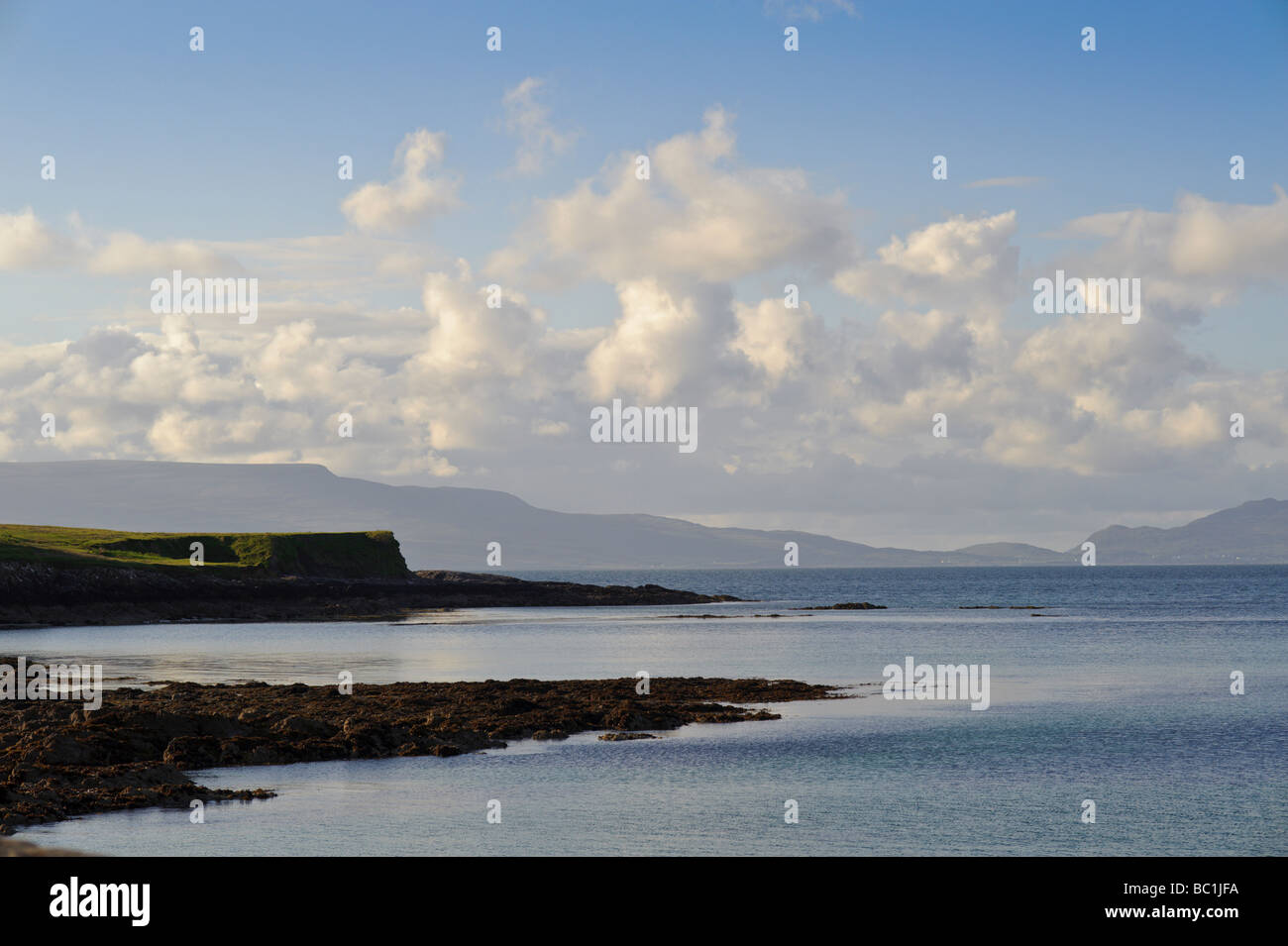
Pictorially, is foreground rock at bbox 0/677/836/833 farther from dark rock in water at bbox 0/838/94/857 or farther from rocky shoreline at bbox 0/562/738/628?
rocky shoreline at bbox 0/562/738/628

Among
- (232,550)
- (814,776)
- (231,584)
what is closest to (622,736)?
(814,776)

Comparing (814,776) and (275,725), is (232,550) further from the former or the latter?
(814,776)

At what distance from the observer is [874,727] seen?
39.2m

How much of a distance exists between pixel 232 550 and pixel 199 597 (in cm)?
2888

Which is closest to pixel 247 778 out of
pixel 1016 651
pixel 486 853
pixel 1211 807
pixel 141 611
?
pixel 486 853

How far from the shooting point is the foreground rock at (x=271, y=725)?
26469mm

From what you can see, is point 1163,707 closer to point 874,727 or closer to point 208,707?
point 874,727

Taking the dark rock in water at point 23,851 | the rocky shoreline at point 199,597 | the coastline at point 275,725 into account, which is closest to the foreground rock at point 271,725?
the coastline at point 275,725

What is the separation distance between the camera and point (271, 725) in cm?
3450

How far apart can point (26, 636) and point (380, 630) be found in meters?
25.5

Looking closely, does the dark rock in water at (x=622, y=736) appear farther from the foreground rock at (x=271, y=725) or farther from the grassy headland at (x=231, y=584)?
the grassy headland at (x=231, y=584)

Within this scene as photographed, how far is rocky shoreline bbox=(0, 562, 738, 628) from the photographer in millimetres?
99250

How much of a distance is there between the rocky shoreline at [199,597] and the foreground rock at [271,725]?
6129 cm

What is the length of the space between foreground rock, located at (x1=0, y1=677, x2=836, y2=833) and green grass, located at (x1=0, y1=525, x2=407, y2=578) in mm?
76428
